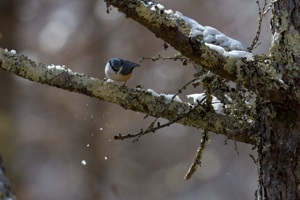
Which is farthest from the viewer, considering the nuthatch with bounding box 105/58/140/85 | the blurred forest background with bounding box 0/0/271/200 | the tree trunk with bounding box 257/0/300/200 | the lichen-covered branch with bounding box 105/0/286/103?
the blurred forest background with bounding box 0/0/271/200

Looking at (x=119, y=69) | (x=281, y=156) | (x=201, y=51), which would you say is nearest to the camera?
(x=201, y=51)

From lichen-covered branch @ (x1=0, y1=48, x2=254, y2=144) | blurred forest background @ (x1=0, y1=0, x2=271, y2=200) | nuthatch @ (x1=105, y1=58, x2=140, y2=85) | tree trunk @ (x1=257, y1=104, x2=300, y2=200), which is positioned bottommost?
tree trunk @ (x1=257, y1=104, x2=300, y2=200)

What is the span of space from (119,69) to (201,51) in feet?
1.95

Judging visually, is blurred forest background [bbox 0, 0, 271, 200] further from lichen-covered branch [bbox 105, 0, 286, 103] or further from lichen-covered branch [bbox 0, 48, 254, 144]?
lichen-covered branch [bbox 105, 0, 286, 103]

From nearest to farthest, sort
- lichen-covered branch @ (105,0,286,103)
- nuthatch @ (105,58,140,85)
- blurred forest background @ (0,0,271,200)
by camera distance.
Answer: lichen-covered branch @ (105,0,286,103), nuthatch @ (105,58,140,85), blurred forest background @ (0,0,271,200)

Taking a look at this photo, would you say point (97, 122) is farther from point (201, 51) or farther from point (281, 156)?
point (201, 51)

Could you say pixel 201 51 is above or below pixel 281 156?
above

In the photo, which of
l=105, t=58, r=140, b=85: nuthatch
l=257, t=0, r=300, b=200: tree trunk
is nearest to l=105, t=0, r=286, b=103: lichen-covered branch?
l=257, t=0, r=300, b=200: tree trunk

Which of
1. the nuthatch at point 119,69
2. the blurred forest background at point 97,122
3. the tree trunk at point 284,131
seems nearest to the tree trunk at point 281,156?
the tree trunk at point 284,131

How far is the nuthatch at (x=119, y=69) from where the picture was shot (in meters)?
2.55

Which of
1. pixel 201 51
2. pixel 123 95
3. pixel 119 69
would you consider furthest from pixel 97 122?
pixel 201 51

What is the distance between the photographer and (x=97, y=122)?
8.06 meters

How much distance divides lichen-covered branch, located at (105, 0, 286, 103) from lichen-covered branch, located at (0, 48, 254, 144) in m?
0.17

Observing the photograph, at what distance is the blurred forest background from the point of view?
7.87 meters
